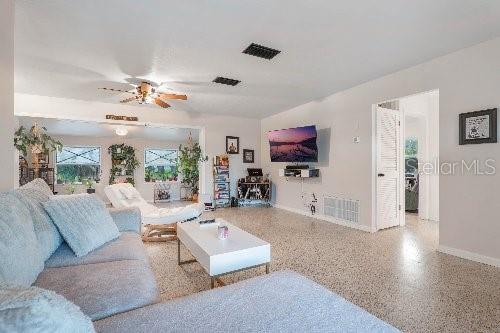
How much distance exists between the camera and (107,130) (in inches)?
309

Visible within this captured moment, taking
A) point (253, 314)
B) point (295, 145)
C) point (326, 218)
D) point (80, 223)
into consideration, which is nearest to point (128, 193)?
point (80, 223)

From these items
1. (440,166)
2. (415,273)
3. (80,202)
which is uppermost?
(440,166)

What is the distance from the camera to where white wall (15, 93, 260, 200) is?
15.4ft

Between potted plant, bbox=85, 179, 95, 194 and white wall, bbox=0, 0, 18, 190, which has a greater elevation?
white wall, bbox=0, 0, 18, 190

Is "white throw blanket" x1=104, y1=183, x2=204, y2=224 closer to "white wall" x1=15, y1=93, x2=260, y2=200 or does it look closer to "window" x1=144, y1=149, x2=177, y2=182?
"white wall" x1=15, y1=93, x2=260, y2=200

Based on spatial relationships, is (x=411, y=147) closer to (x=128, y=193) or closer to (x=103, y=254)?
(x=128, y=193)

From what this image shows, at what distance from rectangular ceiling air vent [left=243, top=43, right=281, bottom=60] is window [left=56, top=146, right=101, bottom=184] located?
738 cm

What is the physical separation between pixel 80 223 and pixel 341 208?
396cm

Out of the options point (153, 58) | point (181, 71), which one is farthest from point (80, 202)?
point (181, 71)

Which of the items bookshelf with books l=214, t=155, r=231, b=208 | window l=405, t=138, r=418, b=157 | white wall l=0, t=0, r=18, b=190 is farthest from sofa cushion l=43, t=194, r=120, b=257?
window l=405, t=138, r=418, b=157

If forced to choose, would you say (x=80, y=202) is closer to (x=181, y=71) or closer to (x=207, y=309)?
(x=207, y=309)

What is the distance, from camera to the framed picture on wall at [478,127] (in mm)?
2695

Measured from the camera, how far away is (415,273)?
247 centimetres

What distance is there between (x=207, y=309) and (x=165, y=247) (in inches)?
99.2
